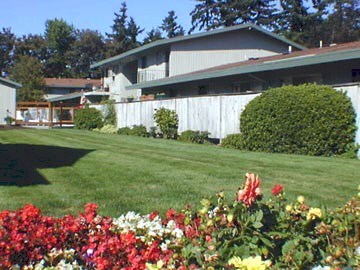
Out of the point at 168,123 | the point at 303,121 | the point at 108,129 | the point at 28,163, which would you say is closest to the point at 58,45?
the point at 108,129

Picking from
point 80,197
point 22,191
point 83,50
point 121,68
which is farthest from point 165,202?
point 83,50

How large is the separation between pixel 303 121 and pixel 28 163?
710 cm

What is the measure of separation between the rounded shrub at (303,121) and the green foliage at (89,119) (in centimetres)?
1792

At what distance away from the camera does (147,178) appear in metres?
8.74

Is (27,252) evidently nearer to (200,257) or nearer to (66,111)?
(200,257)

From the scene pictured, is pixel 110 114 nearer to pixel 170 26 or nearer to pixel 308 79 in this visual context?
pixel 308 79

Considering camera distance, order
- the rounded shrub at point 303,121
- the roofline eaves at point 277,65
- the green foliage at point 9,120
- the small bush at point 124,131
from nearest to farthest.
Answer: the rounded shrub at point 303,121 → the roofline eaves at point 277,65 → the small bush at point 124,131 → the green foliage at point 9,120

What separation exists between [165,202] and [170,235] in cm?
321

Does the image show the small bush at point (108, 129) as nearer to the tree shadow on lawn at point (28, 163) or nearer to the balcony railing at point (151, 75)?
the balcony railing at point (151, 75)

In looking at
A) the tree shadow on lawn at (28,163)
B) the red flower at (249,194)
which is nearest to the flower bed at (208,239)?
the red flower at (249,194)

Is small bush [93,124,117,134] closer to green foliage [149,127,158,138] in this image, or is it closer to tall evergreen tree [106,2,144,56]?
green foliage [149,127,158,138]

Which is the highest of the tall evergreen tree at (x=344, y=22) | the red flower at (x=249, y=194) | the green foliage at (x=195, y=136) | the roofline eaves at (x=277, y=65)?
the tall evergreen tree at (x=344, y=22)

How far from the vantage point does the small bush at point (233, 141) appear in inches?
642

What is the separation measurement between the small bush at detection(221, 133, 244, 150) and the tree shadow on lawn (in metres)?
5.03
